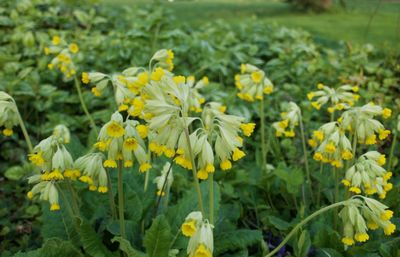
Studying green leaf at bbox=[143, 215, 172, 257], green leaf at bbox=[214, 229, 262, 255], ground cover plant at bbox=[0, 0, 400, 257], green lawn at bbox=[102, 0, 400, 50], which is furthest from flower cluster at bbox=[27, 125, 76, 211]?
green lawn at bbox=[102, 0, 400, 50]

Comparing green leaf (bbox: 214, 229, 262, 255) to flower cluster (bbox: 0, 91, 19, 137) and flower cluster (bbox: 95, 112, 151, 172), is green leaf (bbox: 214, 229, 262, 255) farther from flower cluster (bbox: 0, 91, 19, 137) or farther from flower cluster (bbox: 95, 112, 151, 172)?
flower cluster (bbox: 0, 91, 19, 137)

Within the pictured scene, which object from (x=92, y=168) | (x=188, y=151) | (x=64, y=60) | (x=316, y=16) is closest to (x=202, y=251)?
(x=188, y=151)

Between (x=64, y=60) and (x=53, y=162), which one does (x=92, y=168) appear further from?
(x=64, y=60)

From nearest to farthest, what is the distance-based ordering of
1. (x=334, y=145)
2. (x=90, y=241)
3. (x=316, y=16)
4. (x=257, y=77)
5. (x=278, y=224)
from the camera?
(x=90, y=241) < (x=334, y=145) < (x=278, y=224) < (x=257, y=77) < (x=316, y=16)

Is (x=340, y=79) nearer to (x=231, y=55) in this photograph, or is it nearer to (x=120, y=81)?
(x=231, y=55)

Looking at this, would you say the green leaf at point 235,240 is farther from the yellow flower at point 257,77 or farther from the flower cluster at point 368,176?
the yellow flower at point 257,77

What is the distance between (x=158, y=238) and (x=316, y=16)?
7.05m

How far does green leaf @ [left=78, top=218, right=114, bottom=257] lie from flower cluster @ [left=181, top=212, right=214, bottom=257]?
0.58 metres

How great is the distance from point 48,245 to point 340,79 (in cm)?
295

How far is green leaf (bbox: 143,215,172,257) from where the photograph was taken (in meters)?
1.84

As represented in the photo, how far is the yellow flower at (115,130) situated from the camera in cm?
170

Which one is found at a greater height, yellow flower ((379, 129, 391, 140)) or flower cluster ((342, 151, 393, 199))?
yellow flower ((379, 129, 391, 140))

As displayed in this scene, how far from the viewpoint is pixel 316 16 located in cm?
823

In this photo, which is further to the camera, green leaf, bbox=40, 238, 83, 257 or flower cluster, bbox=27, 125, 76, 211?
green leaf, bbox=40, 238, 83, 257
